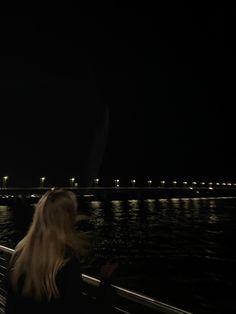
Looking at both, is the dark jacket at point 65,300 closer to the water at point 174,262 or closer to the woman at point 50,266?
the woman at point 50,266

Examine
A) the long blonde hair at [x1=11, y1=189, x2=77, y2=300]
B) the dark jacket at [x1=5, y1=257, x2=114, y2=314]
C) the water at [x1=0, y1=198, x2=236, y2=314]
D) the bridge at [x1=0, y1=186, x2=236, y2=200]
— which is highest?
the bridge at [x1=0, y1=186, x2=236, y2=200]

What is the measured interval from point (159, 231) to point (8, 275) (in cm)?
4471

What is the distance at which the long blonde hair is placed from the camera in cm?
199

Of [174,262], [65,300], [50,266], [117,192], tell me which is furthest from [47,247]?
[117,192]

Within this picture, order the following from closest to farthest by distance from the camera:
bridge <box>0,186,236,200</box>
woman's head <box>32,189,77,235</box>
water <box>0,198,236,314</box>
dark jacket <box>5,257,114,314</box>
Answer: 1. dark jacket <box>5,257,114,314</box>
2. woman's head <box>32,189,77,235</box>
3. water <box>0,198,236,314</box>
4. bridge <box>0,186,236,200</box>

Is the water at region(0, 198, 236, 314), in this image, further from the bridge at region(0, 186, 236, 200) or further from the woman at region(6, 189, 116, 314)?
the bridge at region(0, 186, 236, 200)

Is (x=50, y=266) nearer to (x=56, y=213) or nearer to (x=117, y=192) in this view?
(x=56, y=213)

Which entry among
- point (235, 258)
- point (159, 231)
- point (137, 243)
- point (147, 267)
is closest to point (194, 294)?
point (147, 267)

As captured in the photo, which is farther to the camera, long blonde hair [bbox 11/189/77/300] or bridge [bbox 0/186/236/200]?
bridge [bbox 0/186/236/200]

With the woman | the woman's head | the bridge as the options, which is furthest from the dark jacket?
the bridge

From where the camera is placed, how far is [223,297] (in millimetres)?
18969

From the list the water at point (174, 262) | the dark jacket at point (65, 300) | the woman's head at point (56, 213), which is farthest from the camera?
the water at point (174, 262)

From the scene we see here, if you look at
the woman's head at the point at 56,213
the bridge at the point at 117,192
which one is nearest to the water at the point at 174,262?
the woman's head at the point at 56,213

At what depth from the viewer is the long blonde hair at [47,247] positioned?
78.4 inches
